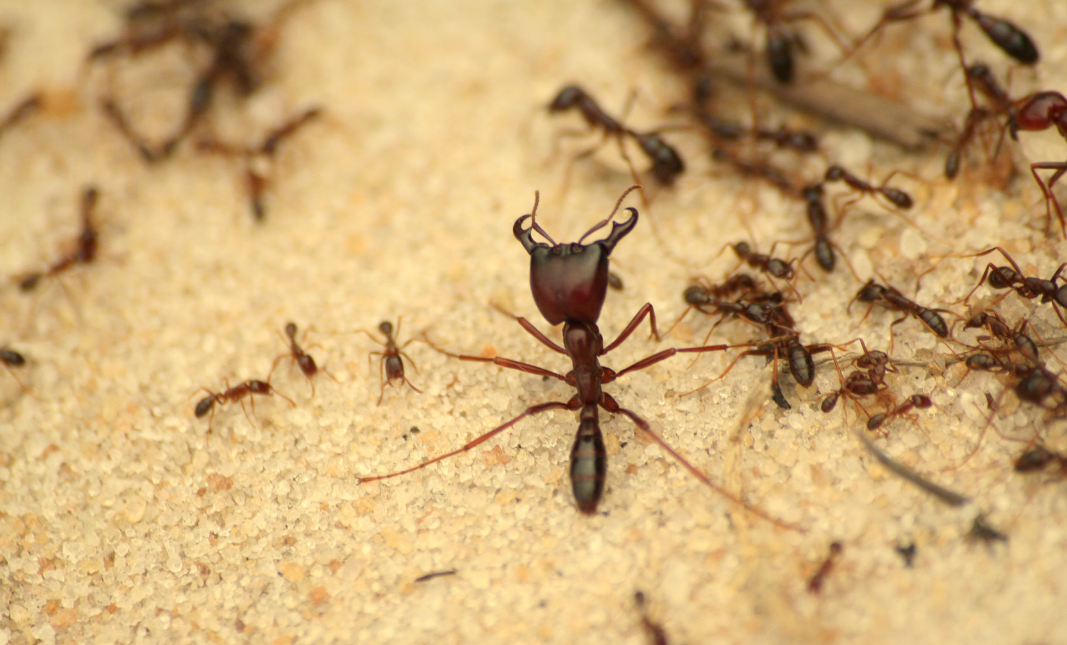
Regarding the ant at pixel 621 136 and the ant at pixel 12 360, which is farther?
the ant at pixel 621 136

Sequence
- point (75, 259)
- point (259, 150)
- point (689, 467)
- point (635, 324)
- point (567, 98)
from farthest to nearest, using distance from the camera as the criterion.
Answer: point (259, 150) → point (567, 98) → point (75, 259) → point (635, 324) → point (689, 467)

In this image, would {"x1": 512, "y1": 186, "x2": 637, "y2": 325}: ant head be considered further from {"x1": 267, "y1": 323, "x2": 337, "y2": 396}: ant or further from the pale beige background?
{"x1": 267, "y1": 323, "x2": 337, "y2": 396}: ant

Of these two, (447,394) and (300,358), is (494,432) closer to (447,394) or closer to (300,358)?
(447,394)

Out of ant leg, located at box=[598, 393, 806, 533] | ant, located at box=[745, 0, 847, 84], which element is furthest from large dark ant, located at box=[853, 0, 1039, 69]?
ant leg, located at box=[598, 393, 806, 533]

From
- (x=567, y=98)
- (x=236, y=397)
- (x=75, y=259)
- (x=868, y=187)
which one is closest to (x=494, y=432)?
(x=236, y=397)

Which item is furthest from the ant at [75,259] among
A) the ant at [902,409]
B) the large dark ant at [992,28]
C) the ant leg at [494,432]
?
the large dark ant at [992,28]

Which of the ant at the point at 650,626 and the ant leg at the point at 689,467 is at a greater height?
the ant leg at the point at 689,467

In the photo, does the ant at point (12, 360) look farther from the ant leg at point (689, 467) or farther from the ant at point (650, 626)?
the ant at point (650, 626)
